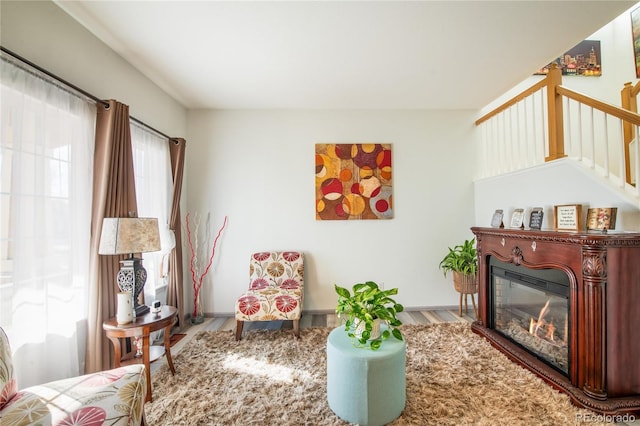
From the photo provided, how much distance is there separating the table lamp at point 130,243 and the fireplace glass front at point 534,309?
304cm

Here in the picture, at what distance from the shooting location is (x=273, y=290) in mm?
2973

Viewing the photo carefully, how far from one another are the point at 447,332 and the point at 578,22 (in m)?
2.91

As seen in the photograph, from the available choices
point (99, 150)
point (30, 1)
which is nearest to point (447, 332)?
point (99, 150)

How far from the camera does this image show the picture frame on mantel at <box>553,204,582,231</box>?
2.10 metres

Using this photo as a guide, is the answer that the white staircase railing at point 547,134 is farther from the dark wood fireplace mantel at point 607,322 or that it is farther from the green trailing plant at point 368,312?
the green trailing plant at point 368,312

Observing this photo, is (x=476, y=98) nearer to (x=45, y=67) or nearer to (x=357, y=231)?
(x=357, y=231)

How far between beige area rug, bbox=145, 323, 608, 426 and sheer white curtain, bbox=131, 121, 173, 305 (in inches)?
30.8

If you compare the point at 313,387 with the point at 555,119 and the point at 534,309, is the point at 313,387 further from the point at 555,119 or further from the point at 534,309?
the point at 555,119

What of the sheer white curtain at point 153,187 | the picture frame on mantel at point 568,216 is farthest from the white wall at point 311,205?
the picture frame on mantel at point 568,216

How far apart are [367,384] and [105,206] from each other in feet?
7.23

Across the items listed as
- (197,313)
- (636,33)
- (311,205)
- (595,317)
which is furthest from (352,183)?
(636,33)

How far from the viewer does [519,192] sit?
9.32 ft

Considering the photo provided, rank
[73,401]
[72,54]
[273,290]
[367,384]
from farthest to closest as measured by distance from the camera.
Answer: [273,290]
[72,54]
[367,384]
[73,401]

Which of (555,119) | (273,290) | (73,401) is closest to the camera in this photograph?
(73,401)
